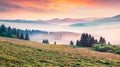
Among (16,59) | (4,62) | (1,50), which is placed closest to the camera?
(4,62)

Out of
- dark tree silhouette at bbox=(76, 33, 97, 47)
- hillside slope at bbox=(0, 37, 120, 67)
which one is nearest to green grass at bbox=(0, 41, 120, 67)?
hillside slope at bbox=(0, 37, 120, 67)

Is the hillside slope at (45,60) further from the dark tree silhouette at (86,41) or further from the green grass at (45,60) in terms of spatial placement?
the dark tree silhouette at (86,41)

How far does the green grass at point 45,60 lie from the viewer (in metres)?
56.8

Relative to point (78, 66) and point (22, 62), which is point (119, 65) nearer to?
point (78, 66)

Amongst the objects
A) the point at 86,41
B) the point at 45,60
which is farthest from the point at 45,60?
the point at 86,41

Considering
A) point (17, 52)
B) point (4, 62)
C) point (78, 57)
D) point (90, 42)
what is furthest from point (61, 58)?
point (90, 42)

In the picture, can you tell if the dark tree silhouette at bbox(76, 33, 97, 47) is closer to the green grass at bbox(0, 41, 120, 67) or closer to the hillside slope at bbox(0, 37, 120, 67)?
the hillside slope at bbox(0, 37, 120, 67)

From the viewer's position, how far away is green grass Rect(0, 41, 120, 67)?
56.8m

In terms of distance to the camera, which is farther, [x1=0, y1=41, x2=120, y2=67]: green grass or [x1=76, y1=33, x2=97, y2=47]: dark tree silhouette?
[x1=76, y1=33, x2=97, y2=47]: dark tree silhouette

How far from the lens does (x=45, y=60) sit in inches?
2443

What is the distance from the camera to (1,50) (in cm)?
6500

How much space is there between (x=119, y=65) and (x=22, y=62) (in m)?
22.4

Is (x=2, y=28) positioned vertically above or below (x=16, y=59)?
above

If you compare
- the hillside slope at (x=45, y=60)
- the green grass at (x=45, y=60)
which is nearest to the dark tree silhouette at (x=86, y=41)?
the hillside slope at (x=45, y=60)
